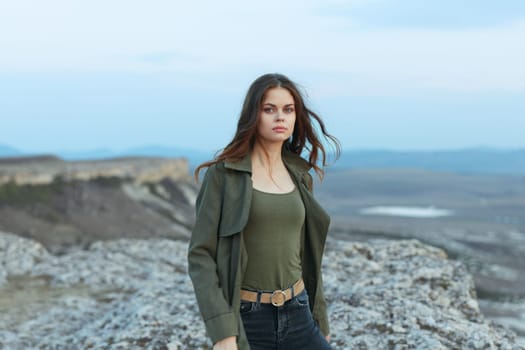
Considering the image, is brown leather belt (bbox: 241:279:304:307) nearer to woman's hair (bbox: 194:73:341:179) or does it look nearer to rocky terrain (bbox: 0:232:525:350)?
woman's hair (bbox: 194:73:341:179)

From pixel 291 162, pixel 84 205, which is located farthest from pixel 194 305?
pixel 84 205

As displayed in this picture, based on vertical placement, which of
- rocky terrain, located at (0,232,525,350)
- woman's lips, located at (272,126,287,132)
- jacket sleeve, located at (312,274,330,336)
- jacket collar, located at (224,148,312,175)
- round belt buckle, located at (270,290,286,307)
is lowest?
rocky terrain, located at (0,232,525,350)

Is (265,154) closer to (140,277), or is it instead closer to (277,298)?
(277,298)

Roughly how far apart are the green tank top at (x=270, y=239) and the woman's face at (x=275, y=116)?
391 millimetres

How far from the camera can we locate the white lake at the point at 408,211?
8152cm

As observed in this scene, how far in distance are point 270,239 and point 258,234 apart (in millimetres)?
84

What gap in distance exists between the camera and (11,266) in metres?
14.5

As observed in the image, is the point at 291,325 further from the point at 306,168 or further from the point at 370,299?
the point at 370,299

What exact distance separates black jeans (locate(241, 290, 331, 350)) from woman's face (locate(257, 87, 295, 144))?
1061 mm

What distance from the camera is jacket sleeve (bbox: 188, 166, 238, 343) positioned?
3477mm

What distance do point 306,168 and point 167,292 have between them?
21.5 ft

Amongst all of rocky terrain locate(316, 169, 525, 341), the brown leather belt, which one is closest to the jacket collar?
the brown leather belt

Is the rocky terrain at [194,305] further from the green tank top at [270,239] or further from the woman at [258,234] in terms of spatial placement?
the green tank top at [270,239]

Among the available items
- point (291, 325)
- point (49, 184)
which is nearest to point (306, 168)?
point (291, 325)
